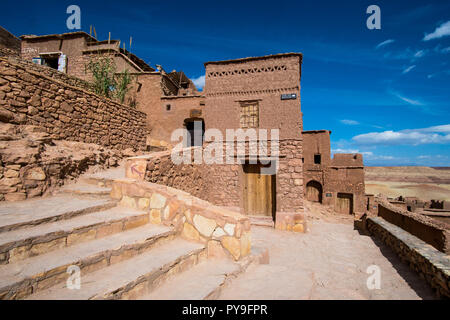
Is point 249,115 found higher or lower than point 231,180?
higher

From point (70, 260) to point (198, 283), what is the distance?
136 centimetres

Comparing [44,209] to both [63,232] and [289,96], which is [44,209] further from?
[289,96]

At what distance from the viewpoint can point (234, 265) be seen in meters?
3.08

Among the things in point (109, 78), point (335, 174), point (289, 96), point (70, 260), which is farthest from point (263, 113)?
point (335, 174)

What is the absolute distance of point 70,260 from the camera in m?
2.35

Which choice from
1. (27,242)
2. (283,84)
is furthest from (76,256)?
(283,84)

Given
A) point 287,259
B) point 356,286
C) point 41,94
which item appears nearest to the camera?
point 356,286

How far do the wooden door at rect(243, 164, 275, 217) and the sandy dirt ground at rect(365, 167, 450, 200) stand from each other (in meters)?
39.0

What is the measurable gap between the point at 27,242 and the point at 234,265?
92.7 inches

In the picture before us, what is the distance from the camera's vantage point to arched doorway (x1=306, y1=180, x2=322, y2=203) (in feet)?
71.7

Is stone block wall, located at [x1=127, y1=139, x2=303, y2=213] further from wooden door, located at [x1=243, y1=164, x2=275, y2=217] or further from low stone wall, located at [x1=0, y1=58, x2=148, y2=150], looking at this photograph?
low stone wall, located at [x1=0, y1=58, x2=148, y2=150]

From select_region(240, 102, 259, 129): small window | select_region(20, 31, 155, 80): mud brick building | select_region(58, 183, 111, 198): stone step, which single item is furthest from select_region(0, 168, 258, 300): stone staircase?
select_region(20, 31, 155, 80): mud brick building

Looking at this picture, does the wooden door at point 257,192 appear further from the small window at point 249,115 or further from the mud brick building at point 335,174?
the mud brick building at point 335,174
